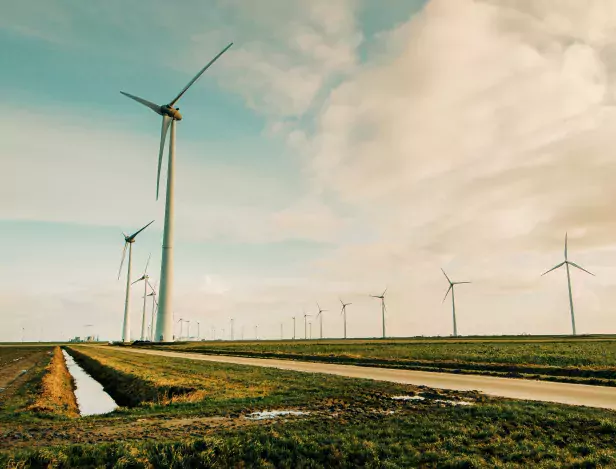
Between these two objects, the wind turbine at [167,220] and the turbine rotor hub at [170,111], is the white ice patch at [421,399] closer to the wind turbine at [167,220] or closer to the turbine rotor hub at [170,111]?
the wind turbine at [167,220]

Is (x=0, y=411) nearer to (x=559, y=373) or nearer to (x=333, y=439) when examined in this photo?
(x=333, y=439)

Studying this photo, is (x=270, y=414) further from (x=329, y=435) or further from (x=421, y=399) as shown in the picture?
(x=421, y=399)

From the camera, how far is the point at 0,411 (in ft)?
76.7

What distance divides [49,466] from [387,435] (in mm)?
10351

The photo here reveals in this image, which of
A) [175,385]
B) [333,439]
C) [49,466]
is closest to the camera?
[49,466]

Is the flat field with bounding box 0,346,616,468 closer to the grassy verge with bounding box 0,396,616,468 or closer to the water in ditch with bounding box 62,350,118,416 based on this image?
the grassy verge with bounding box 0,396,616,468

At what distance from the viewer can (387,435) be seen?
15.6m

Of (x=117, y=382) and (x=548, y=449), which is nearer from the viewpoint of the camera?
(x=548, y=449)

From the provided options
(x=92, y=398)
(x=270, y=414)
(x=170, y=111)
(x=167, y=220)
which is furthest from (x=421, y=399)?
(x=170, y=111)

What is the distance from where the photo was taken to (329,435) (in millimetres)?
15484

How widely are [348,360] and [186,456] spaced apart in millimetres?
42801

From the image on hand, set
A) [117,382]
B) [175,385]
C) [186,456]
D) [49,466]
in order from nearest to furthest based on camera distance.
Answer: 1. [49,466]
2. [186,456]
3. [175,385]
4. [117,382]

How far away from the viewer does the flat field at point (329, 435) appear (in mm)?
13039

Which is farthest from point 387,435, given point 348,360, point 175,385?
point 348,360
